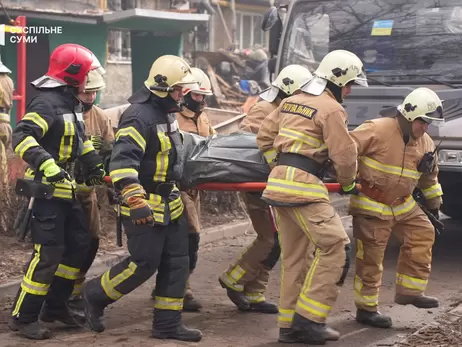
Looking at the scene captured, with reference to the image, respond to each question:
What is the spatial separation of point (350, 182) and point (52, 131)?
1.87 metres

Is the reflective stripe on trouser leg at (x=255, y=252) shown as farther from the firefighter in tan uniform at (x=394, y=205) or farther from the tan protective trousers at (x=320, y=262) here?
the tan protective trousers at (x=320, y=262)

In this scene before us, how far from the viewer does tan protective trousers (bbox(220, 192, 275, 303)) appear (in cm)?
629

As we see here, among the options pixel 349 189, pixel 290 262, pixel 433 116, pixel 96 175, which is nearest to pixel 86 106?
pixel 96 175

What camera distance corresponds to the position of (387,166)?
5.84 m

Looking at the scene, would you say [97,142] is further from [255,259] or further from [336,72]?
[336,72]

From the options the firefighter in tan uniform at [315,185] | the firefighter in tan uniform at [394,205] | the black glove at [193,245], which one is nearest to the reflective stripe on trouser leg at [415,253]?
the firefighter in tan uniform at [394,205]

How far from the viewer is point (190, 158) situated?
228 inches

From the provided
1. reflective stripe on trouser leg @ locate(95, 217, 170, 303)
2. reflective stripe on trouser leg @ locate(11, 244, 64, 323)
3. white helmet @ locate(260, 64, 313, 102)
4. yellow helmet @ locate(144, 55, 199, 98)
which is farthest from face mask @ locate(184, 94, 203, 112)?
reflective stripe on trouser leg @ locate(11, 244, 64, 323)

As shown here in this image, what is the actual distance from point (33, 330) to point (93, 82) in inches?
67.1

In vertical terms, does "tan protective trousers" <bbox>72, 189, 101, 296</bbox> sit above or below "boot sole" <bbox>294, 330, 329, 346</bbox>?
above

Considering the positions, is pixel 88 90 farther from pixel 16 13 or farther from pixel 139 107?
pixel 16 13

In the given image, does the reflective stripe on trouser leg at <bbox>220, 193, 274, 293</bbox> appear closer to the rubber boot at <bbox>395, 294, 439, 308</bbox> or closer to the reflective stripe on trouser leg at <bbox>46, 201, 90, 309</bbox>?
the rubber boot at <bbox>395, 294, 439, 308</bbox>

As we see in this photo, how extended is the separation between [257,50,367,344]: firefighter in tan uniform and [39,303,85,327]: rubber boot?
1.36 meters

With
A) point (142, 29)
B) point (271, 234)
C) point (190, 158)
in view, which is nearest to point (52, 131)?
point (190, 158)
